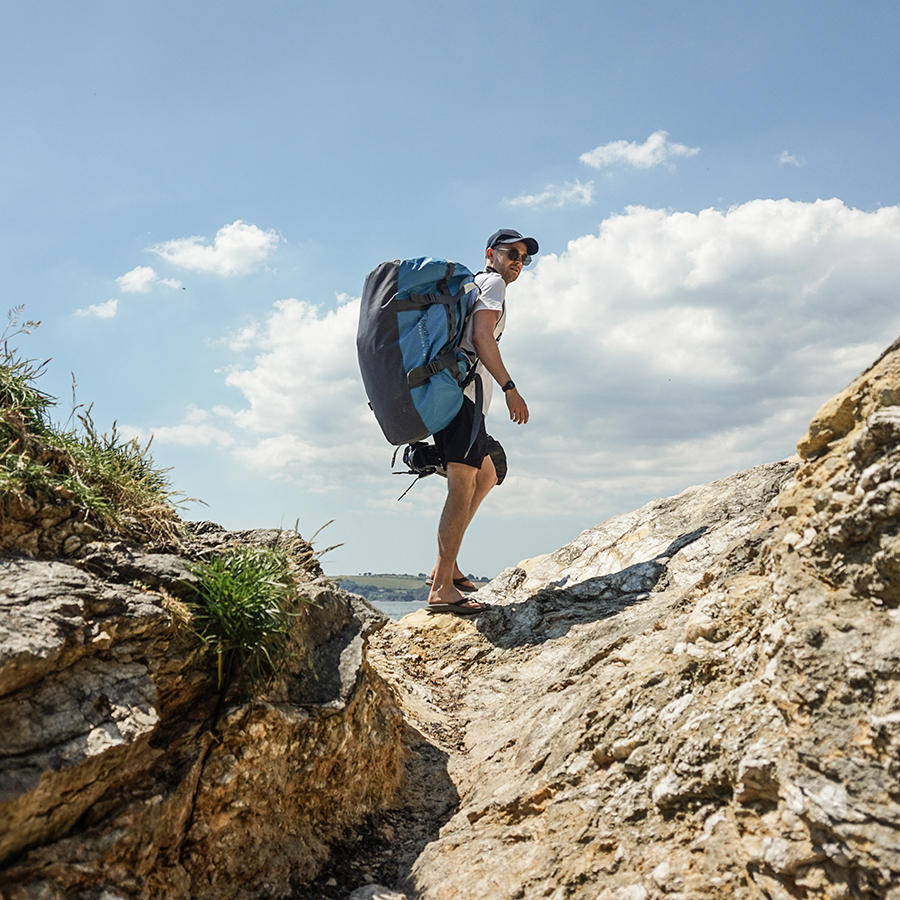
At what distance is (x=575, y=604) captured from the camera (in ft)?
20.8

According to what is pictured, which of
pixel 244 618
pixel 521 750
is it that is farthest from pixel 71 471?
pixel 521 750

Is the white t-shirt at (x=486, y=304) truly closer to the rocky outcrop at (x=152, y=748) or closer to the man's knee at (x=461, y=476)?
the man's knee at (x=461, y=476)

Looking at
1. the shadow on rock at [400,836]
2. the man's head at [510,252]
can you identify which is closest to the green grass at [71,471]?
the shadow on rock at [400,836]

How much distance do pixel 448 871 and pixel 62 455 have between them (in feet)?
10.0

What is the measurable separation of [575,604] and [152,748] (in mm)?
4029

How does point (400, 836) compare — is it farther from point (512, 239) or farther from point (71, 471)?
point (512, 239)

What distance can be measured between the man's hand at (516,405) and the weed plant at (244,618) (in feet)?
9.41

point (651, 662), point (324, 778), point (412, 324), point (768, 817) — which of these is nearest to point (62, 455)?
point (324, 778)

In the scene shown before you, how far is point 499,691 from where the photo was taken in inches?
216

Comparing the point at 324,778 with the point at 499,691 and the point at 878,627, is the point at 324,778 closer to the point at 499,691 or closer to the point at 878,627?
the point at 499,691

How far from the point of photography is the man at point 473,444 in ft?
20.1

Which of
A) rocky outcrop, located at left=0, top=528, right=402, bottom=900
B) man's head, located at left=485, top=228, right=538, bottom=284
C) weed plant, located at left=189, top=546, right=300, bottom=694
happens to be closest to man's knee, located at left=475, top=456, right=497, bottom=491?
man's head, located at left=485, top=228, right=538, bottom=284

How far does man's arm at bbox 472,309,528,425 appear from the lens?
Result: 6.11m

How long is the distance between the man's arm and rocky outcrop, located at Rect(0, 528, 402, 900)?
2.67 m
